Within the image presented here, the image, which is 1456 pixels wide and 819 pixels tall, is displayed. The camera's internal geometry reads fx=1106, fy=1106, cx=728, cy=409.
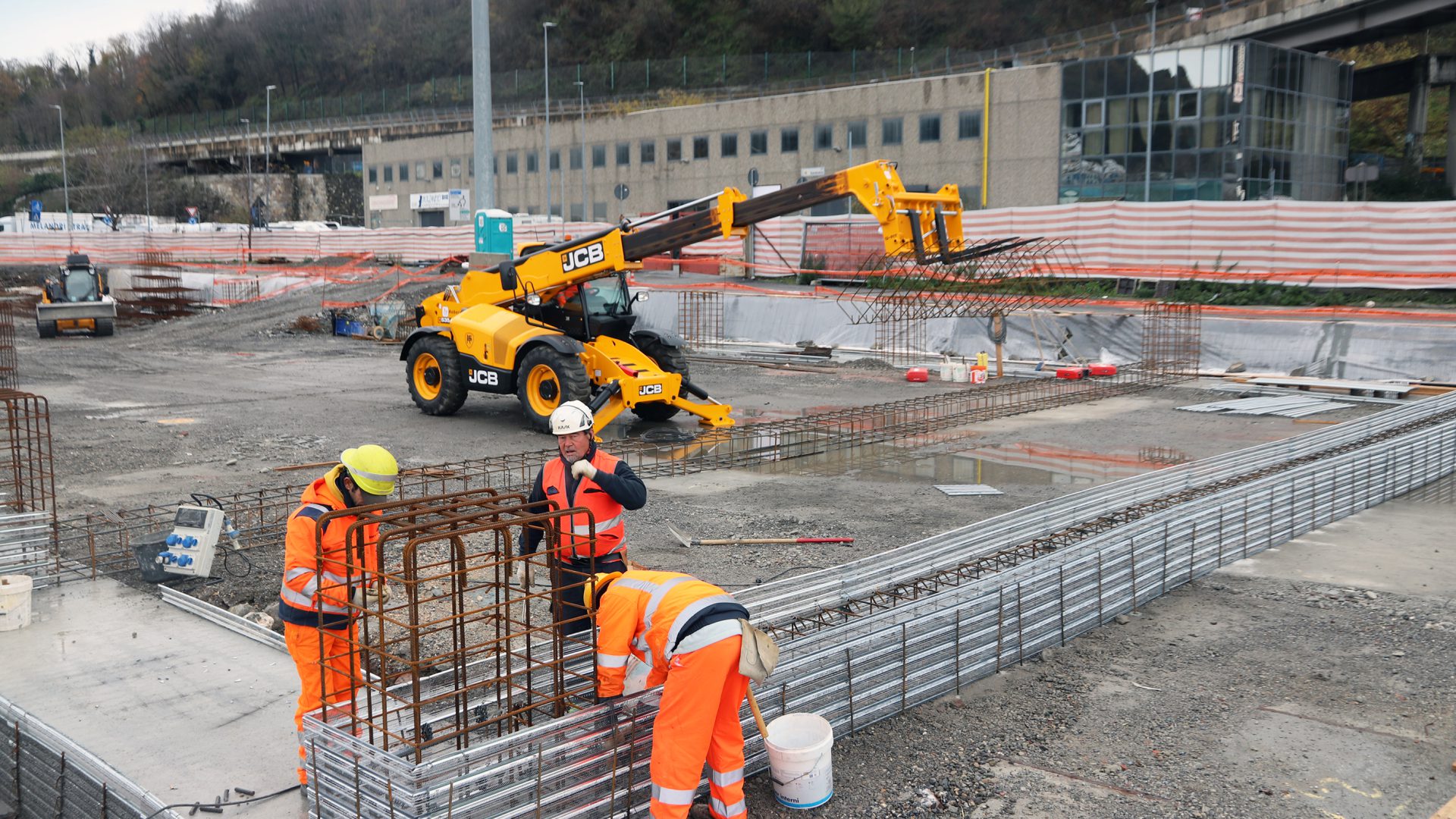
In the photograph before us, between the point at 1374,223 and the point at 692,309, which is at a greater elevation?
the point at 1374,223

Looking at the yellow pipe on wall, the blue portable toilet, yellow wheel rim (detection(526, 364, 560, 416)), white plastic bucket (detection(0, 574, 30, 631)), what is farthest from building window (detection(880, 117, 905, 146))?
white plastic bucket (detection(0, 574, 30, 631))

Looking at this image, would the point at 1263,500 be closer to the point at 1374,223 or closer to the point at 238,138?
the point at 1374,223

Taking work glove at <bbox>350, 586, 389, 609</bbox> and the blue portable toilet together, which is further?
the blue portable toilet

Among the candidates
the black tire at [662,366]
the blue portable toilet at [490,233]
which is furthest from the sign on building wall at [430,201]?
the black tire at [662,366]

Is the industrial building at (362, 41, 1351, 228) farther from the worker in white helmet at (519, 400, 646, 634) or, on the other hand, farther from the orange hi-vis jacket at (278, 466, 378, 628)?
the orange hi-vis jacket at (278, 466, 378, 628)

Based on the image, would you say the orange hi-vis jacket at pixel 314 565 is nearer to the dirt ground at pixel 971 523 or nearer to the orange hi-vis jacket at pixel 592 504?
the orange hi-vis jacket at pixel 592 504

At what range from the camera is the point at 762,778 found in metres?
5.20

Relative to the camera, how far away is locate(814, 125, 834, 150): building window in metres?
44.1

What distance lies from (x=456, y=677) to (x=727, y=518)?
18.9 ft

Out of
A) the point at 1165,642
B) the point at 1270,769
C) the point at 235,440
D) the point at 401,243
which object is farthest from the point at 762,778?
the point at 401,243

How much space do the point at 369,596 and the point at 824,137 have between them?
3968 centimetres

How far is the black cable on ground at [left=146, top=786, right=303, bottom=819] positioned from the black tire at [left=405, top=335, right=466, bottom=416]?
36.7 feet

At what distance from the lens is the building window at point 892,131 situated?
42.2 metres

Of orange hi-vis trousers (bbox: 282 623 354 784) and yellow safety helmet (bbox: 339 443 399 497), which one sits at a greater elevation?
yellow safety helmet (bbox: 339 443 399 497)
